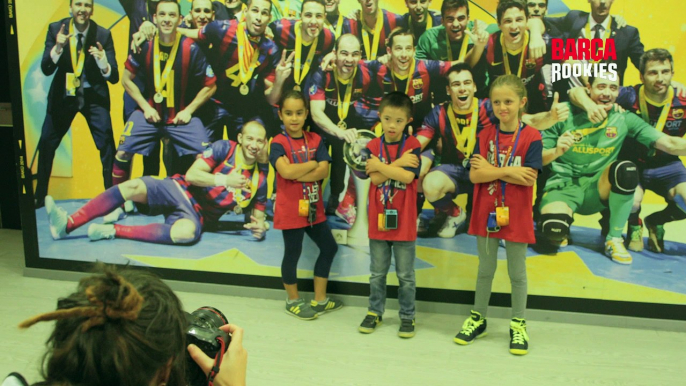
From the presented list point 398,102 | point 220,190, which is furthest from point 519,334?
point 220,190

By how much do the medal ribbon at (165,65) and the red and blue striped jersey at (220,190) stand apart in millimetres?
576

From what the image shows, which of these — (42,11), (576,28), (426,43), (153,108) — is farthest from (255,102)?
(576,28)

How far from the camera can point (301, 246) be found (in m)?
3.77

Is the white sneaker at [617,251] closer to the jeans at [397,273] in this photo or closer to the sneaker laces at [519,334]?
the sneaker laces at [519,334]

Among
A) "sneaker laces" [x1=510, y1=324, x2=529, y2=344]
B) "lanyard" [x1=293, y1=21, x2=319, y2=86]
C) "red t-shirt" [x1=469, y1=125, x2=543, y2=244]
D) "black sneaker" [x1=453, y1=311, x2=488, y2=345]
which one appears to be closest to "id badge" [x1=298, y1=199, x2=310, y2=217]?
"lanyard" [x1=293, y1=21, x2=319, y2=86]

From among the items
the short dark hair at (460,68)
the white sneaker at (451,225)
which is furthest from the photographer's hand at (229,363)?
the short dark hair at (460,68)

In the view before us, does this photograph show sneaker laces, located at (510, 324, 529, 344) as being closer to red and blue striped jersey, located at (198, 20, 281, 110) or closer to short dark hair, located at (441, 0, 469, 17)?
short dark hair, located at (441, 0, 469, 17)

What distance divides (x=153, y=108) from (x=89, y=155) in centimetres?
66

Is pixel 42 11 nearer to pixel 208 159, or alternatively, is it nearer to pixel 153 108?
pixel 153 108

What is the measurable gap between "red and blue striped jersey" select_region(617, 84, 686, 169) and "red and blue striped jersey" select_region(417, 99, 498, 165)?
0.84 meters

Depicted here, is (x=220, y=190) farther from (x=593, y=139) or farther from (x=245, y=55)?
(x=593, y=139)

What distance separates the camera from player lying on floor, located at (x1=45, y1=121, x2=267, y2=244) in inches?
159

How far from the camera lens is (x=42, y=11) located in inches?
167

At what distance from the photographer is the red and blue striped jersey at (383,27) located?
3.67 m
